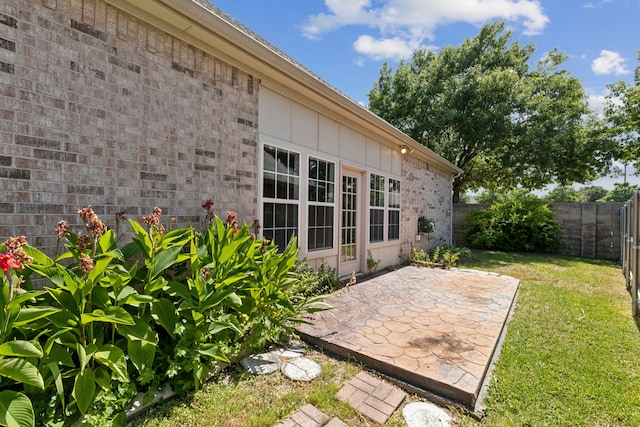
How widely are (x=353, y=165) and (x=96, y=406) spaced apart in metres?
5.42

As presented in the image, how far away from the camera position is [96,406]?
1982mm

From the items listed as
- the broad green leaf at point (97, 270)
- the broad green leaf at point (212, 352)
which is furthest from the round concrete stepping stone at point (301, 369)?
the broad green leaf at point (97, 270)

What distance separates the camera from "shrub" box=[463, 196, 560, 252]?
11.6 metres

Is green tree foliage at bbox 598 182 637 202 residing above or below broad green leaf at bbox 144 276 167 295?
above

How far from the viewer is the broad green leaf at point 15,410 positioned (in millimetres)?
1559

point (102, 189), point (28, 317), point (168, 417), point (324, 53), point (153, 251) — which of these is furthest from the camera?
point (324, 53)

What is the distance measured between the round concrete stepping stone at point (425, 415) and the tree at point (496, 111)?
12.4m

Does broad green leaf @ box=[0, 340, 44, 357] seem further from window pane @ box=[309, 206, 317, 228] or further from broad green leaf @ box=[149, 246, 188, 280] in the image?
window pane @ box=[309, 206, 317, 228]

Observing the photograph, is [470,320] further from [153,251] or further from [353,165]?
[153,251]

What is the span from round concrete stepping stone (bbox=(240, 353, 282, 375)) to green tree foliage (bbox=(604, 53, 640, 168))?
1462 cm

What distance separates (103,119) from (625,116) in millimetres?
16255

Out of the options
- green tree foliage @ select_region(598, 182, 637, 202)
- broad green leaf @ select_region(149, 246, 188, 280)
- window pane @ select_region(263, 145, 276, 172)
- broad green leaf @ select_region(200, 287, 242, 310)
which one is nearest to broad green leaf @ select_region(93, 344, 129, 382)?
broad green leaf @ select_region(149, 246, 188, 280)

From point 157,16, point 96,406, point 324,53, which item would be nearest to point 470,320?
point 96,406

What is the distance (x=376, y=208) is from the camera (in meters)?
7.34
